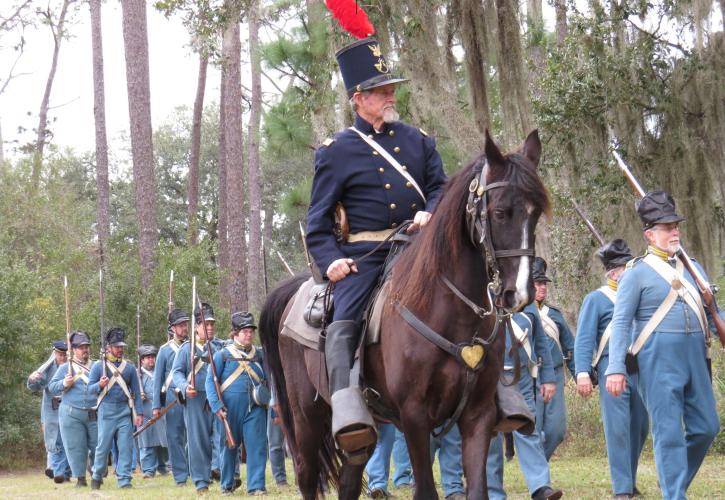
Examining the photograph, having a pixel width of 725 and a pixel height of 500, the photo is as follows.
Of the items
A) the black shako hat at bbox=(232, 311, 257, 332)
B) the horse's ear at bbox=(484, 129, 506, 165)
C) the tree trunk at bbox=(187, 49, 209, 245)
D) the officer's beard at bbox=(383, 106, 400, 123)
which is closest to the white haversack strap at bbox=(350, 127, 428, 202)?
the officer's beard at bbox=(383, 106, 400, 123)

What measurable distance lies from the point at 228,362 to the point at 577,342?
19.5 ft

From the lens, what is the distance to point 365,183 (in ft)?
24.9

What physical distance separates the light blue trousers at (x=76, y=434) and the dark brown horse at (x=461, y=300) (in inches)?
522

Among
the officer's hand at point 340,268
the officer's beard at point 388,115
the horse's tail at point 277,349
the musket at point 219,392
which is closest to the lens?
the officer's hand at point 340,268

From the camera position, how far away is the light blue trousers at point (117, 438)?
18.3m

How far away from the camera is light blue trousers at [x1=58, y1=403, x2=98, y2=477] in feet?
63.9

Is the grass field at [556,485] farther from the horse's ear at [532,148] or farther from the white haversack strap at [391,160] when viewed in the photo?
the horse's ear at [532,148]

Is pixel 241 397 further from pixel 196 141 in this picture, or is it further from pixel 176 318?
pixel 196 141

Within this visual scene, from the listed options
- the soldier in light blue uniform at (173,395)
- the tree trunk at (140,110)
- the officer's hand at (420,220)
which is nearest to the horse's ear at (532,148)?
the officer's hand at (420,220)

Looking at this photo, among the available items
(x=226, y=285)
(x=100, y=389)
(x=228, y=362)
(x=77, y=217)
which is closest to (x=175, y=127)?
(x=77, y=217)

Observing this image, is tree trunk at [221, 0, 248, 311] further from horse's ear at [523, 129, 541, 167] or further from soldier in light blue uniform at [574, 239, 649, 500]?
horse's ear at [523, 129, 541, 167]

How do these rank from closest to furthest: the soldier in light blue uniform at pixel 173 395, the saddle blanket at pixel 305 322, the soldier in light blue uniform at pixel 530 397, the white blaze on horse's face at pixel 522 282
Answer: the white blaze on horse's face at pixel 522 282 → the saddle blanket at pixel 305 322 → the soldier in light blue uniform at pixel 530 397 → the soldier in light blue uniform at pixel 173 395

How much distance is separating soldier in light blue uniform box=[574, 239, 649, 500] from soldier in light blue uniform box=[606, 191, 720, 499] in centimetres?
145

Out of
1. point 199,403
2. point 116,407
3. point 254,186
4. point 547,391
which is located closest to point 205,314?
point 199,403
